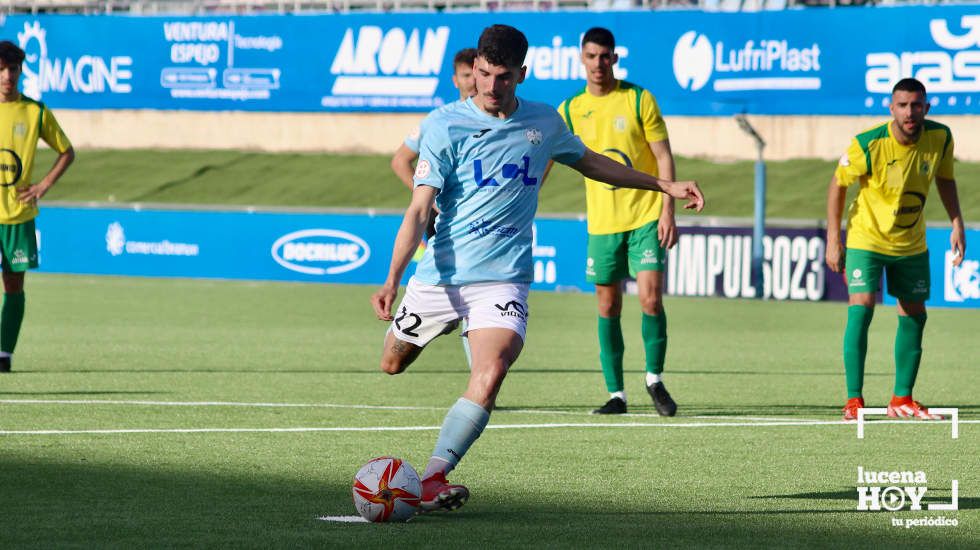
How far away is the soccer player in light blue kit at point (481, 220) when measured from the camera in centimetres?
708

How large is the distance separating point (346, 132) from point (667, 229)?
32.8m

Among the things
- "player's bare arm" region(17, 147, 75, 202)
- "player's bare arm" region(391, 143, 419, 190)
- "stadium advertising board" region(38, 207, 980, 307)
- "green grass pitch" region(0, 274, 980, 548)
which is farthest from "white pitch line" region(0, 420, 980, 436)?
"stadium advertising board" region(38, 207, 980, 307)

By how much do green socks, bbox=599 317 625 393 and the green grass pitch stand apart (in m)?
0.28

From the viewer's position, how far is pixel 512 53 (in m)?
6.98

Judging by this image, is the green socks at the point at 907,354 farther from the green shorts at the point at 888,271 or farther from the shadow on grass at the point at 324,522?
the shadow on grass at the point at 324,522

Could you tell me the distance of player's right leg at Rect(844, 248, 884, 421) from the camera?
10.9m

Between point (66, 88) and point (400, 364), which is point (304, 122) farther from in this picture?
point (400, 364)

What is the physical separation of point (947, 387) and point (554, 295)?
1290 cm

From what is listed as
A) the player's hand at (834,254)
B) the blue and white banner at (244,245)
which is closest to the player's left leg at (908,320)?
the player's hand at (834,254)

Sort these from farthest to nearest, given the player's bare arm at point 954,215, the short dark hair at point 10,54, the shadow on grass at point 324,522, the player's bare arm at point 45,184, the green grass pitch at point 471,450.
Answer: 1. the player's bare arm at point 45,184
2. the short dark hair at point 10,54
3. the player's bare arm at point 954,215
4. the green grass pitch at point 471,450
5. the shadow on grass at point 324,522

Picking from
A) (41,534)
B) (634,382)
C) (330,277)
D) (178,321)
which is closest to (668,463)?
(41,534)

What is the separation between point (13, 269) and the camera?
1308cm

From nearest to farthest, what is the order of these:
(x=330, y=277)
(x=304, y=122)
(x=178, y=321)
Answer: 1. (x=178, y=321)
2. (x=330, y=277)
3. (x=304, y=122)

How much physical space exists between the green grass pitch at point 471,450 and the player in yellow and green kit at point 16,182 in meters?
0.48
